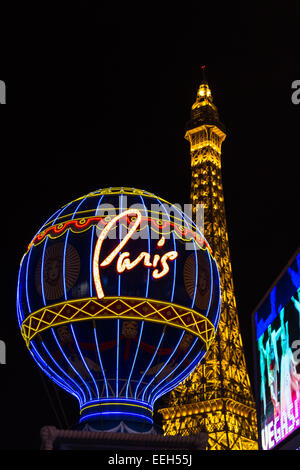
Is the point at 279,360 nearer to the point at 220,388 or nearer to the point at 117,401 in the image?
the point at 117,401

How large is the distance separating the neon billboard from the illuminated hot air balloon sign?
218 centimetres

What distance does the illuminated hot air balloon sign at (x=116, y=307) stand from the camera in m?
19.3

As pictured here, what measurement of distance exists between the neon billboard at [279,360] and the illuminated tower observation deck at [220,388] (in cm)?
3373

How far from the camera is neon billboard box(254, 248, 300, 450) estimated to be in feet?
52.5

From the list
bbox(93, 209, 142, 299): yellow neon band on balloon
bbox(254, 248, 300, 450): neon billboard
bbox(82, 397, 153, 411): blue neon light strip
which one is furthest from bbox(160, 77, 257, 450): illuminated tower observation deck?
bbox(93, 209, 142, 299): yellow neon band on balloon

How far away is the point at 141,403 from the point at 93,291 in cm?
323

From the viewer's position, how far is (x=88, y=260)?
64.4 feet

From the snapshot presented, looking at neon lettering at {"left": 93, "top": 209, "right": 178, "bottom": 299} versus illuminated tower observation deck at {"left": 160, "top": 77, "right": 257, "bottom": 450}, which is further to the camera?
illuminated tower observation deck at {"left": 160, "top": 77, "right": 257, "bottom": 450}

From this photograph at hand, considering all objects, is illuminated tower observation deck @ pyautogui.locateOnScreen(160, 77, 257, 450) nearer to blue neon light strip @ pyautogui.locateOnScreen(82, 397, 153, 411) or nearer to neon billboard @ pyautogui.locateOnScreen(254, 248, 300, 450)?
blue neon light strip @ pyautogui.locateOnScreen(82, 397, 153, 411)

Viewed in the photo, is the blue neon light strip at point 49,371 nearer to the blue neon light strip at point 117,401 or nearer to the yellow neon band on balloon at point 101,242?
the blue neon light strip at point 117,401

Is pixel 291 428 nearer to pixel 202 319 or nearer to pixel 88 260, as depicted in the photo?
pixel 202 319

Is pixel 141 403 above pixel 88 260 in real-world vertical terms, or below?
below
